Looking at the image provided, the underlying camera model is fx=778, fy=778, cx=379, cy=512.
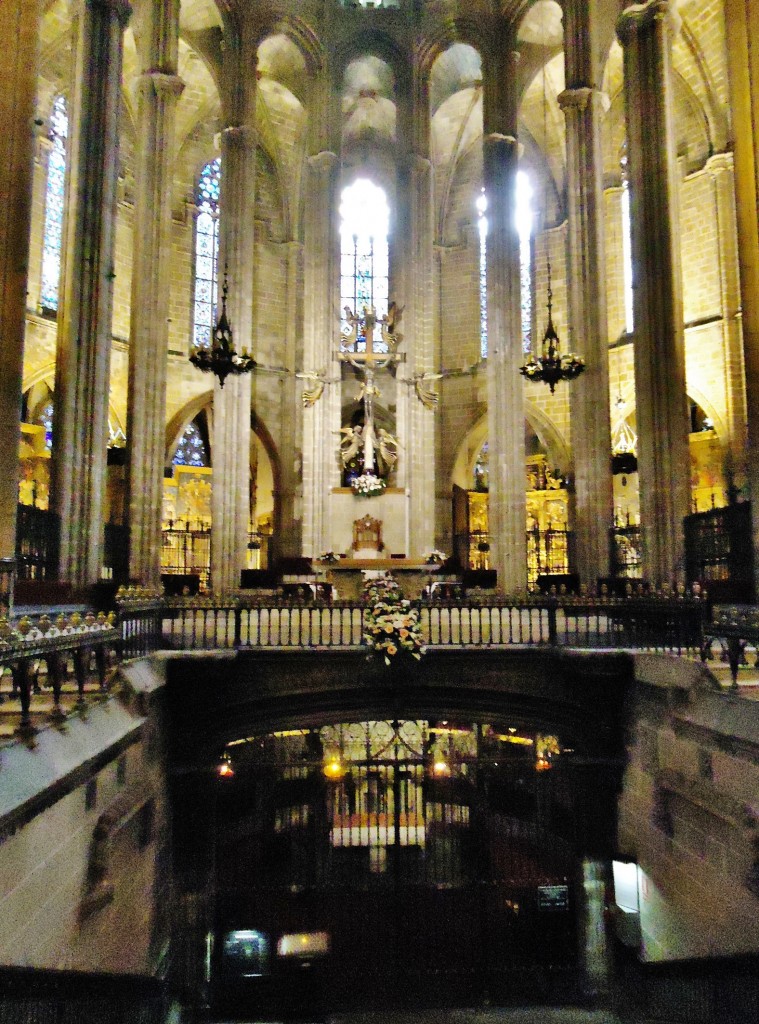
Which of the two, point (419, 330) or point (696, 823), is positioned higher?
point (419, 330)

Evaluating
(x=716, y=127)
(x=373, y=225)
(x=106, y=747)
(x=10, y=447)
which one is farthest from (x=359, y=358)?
(x=106, y=747)

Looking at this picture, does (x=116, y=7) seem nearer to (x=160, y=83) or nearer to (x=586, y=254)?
(x=160, y=83)

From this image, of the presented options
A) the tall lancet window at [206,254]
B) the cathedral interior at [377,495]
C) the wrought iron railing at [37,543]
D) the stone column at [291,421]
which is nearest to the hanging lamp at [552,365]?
the cathedral interior at [377,495]

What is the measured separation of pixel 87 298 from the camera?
47.6 ft

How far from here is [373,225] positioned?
1025 inches

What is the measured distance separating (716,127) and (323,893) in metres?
22.9

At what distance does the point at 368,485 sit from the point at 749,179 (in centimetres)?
984

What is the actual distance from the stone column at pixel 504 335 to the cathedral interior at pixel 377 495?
0.26 feet

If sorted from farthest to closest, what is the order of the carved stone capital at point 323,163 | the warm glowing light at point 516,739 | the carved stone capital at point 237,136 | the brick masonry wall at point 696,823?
the carved stone capital at point 323,163, the carved stone capital at point 237,136, the warm glowing light at point 516,739, the brick masonry wall at point 696,823

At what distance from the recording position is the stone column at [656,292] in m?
15.2

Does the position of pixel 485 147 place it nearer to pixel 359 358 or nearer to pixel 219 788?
pixel 359 358

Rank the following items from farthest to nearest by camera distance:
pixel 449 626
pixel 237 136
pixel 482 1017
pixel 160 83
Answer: pixel 237 136, pixel 160 83, pixel 449 626, pixel 482 1017

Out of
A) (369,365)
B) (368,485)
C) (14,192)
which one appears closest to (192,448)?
(369,365)

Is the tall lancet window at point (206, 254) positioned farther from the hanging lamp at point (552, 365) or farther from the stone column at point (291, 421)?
the hanging lamp at point (552, 365)
